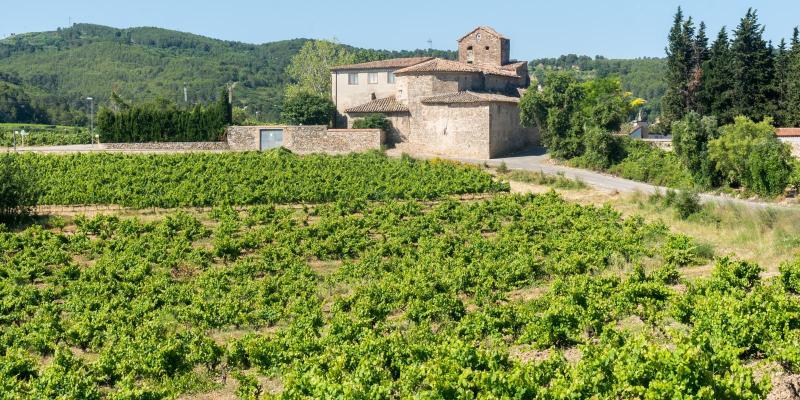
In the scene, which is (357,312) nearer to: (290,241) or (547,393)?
(547,393)

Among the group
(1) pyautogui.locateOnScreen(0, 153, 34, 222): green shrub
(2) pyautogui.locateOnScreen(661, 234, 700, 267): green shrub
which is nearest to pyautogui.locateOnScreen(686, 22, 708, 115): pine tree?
(2) pyautogui.locateOnScreen(661, 234, 700, 267): green shrub

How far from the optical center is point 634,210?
35.9 meters

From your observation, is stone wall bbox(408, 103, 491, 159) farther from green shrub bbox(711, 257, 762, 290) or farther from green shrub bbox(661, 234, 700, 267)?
green shrub bbox(711, 257, 762, 290)

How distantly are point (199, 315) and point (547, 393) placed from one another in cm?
1086

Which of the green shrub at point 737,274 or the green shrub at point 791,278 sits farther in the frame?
the green shrub at point 737,274

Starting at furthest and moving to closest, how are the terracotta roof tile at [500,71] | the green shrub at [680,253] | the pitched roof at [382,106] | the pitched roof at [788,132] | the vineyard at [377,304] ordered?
the terracotta roof tile at [500,71], the pitched roof at [382,106], the pitched roof at [788,132], the green shrub at [680,253], the vineyard at [377,304]

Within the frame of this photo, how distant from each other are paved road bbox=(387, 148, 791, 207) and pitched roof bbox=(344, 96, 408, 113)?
336cm

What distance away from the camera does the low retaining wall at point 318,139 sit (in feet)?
181

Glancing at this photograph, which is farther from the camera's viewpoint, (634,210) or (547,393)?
(634,210)

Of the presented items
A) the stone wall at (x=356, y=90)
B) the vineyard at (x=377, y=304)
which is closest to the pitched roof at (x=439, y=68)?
the stone wall at (x=356, y=90)

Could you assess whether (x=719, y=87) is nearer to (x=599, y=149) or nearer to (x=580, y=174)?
(x=599, y=149)

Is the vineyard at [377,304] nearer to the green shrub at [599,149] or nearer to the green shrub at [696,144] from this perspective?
the green shrub at [696,144]

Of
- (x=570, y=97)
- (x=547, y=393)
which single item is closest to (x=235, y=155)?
(x=570, y=97)

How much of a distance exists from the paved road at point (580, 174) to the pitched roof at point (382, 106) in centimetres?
336
